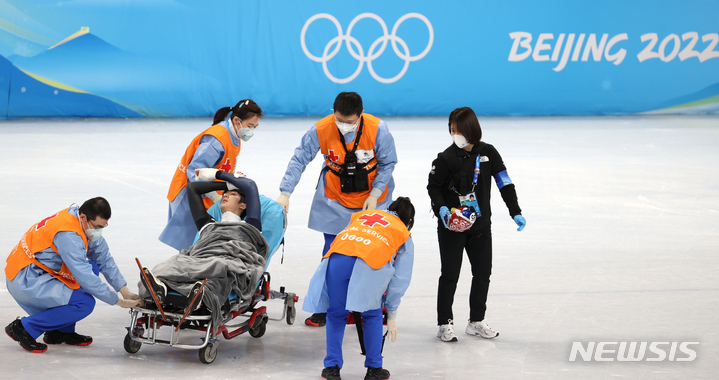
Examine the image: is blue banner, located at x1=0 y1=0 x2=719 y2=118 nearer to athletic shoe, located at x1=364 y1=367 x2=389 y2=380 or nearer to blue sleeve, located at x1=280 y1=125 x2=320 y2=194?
blue sleeve, located at x1=280 y1=125 x2=320 y2=194

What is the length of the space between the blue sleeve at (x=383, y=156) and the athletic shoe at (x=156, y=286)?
1.44 meters

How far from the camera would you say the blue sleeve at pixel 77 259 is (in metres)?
3.48

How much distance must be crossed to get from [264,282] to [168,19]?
32.9 feet

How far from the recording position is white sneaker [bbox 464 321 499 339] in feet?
13.1

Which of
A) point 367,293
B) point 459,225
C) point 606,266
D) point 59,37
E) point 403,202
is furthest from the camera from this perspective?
point 59,37

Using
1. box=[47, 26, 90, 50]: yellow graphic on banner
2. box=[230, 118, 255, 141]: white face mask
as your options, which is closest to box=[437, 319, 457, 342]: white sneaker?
box=[230, 118, 255, 141]: white face mask

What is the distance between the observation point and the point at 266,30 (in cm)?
1344

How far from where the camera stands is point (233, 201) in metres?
4.03

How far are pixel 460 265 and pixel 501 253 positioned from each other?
1.75m

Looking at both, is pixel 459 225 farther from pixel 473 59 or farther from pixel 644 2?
pixel 644 2

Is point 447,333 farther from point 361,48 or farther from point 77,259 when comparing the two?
point 361,48

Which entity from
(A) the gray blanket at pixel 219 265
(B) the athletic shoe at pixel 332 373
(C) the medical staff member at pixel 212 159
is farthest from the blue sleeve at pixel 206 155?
(B) the athletic shoe at pixel 332 373

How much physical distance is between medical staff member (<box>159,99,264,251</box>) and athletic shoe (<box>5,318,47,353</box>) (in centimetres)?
94

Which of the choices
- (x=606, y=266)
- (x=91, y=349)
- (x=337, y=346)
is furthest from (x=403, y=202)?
(x=606, y=266)
